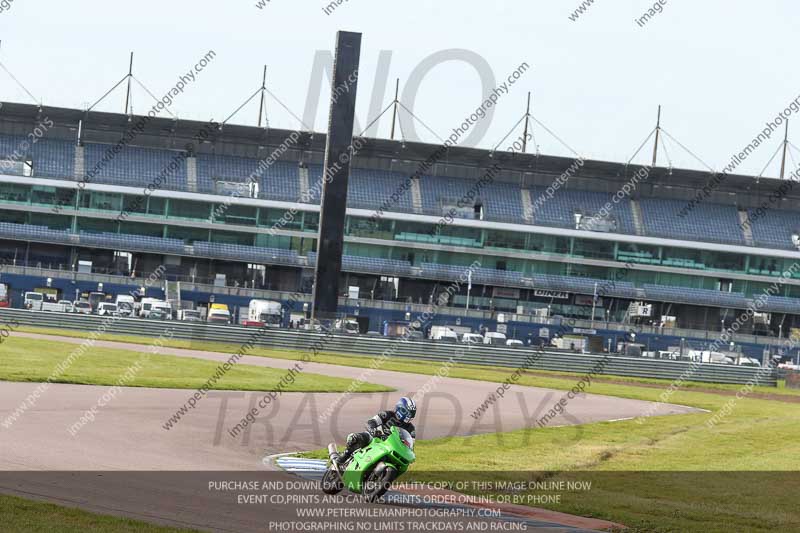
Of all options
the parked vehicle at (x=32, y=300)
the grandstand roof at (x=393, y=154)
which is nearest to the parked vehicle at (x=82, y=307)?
the parked vehicle at (x=32, y=300)

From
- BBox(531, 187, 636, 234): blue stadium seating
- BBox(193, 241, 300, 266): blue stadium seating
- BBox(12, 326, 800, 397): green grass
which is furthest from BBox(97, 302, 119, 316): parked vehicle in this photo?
BBox(531, 187, 636, 234): blue stadium seating

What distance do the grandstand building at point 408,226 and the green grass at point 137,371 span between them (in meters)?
37.9

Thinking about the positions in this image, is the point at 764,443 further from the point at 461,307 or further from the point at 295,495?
the point at 461,307

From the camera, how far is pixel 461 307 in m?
85.1

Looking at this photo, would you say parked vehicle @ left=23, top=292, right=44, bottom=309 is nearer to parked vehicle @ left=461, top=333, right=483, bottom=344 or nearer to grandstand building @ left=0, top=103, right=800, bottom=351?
grandstand building @ left=0, top=103, right=800, bottom=351

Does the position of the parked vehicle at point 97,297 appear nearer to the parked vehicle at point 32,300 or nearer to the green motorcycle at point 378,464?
the parked vehicle at point 32,300

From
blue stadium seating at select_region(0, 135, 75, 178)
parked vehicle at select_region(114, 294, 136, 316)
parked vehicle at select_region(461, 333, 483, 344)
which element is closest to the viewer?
parked vehicle at select_region(114, 294, 136, 316)

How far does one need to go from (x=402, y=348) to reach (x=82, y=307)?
957 inches

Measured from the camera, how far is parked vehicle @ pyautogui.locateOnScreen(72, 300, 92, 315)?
7138 cm

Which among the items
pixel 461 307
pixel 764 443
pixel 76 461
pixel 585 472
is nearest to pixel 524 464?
pixel 585 472

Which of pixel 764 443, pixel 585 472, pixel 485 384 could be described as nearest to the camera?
pixel 585 472

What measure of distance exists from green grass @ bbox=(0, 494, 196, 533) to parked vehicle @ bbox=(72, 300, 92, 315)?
6050 cm

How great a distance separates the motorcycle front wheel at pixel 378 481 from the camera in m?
14.4

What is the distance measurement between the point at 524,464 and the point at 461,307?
63.7 metres
